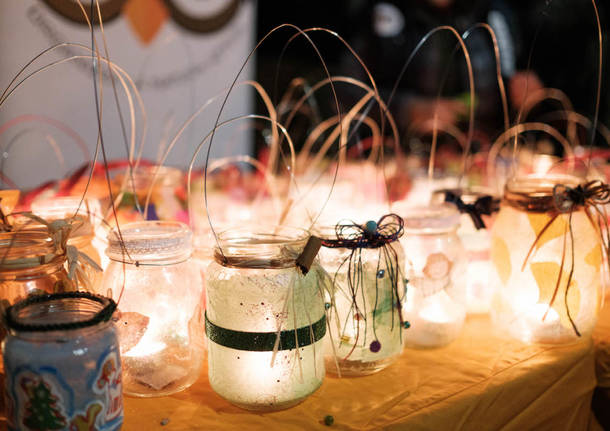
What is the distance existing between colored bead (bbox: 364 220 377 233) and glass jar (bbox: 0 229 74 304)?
428 millimetres

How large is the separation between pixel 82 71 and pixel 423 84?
8.03ft

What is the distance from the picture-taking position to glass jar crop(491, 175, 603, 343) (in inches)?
35.5

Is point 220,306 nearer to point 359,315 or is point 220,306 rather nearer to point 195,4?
point 359,315

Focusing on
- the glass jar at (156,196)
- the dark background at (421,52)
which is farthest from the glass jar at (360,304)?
the dark background at (421,52)

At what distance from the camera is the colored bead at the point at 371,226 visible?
0.76 meters

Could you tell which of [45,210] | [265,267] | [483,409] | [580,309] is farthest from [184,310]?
[580,309]

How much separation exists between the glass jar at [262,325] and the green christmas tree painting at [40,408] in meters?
0.22

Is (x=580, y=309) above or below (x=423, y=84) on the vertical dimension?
below

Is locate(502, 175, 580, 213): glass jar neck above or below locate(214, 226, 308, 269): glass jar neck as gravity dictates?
above

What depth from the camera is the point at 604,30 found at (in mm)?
3643

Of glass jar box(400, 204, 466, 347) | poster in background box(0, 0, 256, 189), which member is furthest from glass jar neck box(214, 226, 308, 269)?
poster in background box(0, 0, 256, 189)

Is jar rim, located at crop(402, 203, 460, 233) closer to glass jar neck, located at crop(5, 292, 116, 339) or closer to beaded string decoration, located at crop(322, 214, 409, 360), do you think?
beaded string decoration, located at crop(322, 214, 409, 360)

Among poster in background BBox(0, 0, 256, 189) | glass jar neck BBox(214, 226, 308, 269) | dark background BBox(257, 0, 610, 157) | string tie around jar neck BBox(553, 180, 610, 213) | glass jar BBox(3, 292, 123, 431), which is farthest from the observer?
dark background BBox(257, 0, 610, 157)

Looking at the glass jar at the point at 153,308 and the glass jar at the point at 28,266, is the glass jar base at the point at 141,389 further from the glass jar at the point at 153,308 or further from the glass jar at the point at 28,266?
the glass jar at the point at 28,266
